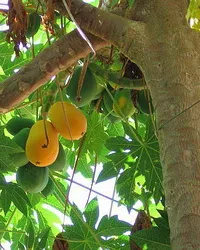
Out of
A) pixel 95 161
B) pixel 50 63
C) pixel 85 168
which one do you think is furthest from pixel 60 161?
pixel 50 63

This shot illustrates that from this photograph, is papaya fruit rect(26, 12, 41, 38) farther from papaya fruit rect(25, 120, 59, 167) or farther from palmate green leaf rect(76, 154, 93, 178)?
palmate green leaf rect(76, 154, 93, 178)

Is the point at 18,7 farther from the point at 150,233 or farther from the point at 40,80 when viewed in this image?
the point at 150,233

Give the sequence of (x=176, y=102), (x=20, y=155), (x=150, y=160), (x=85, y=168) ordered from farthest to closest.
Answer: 1. (x=85, y=168)
2. (x=150, y=160)
3. (x=20, y=155)
4. (x=176, y=102)

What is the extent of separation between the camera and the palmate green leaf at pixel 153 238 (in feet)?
4.30

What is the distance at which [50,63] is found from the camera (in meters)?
1.25

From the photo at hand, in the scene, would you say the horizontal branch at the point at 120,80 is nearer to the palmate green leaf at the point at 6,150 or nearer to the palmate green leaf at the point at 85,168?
the palmate green leaf at the point at 6,150

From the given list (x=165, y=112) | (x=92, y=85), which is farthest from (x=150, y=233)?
(x=92, y=85)

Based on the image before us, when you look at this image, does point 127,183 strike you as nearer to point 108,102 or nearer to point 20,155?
point 108,102

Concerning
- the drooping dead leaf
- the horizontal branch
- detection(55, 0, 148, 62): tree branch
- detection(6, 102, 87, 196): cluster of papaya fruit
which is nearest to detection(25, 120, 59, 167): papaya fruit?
detection(6, 102, 87, 196): cluster of papaya fruit

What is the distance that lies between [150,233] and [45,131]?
434 millimetres

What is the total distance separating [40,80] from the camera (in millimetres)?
Answer: 1273

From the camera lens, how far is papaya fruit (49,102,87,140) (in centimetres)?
163

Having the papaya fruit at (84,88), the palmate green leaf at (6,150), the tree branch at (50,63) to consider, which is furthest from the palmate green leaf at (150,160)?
the tree branch at (50,63)

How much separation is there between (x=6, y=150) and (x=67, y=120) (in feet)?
0.63
